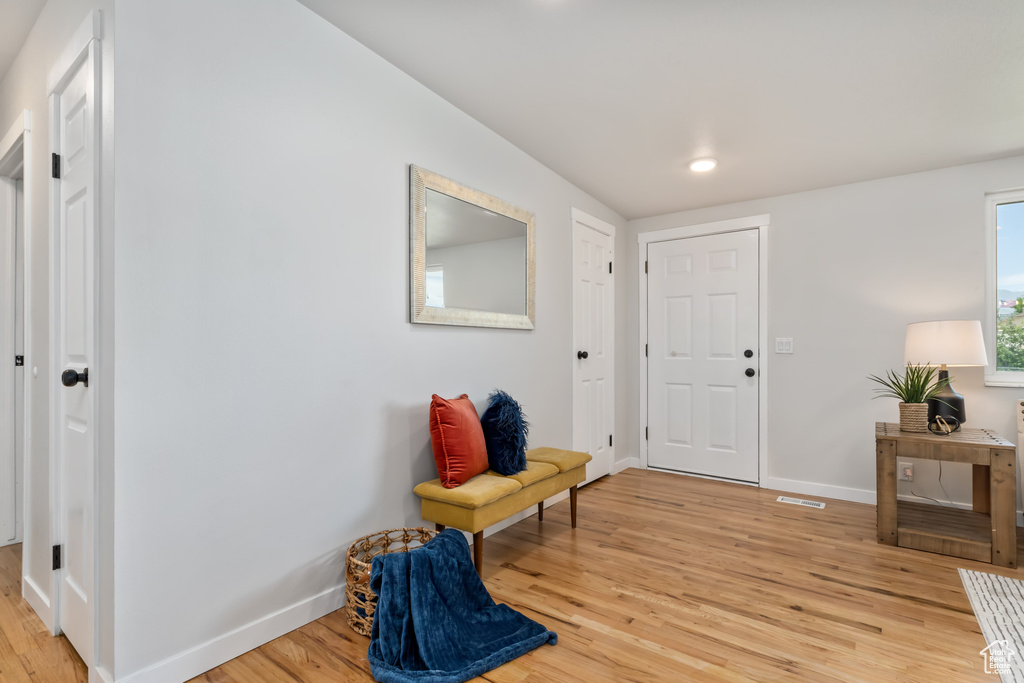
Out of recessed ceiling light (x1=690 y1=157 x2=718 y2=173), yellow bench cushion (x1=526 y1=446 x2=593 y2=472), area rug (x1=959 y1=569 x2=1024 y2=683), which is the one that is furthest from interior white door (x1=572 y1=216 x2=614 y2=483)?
area rug (x1=959 y1=569 x2=1024 y2=683)

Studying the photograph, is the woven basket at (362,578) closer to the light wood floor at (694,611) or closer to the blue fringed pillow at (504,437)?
the light wood floor at (694,611)

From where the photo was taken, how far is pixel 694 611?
2.09 m

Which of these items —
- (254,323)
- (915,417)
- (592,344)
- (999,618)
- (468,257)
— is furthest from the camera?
(592,344)

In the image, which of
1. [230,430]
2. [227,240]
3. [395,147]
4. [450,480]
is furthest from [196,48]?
[450,480]

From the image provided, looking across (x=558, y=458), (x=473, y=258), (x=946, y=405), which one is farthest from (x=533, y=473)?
(x=946, y=405)

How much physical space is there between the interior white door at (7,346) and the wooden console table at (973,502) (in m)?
4.60

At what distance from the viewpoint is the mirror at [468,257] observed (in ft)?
8.03

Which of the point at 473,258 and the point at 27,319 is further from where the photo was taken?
the point at 473,258

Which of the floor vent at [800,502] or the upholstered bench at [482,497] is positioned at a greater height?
the upholstered bench at [482,497]

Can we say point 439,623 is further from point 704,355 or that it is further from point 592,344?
point 704,355

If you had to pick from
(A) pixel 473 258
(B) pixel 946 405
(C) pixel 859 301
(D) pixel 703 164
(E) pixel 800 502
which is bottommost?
(E) pixel 800 502

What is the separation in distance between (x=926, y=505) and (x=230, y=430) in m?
4.21

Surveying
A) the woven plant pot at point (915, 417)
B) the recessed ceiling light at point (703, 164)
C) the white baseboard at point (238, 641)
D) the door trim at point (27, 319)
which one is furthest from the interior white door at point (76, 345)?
the woven plant pot at point (915, 417)

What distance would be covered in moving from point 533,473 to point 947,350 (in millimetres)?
2560
